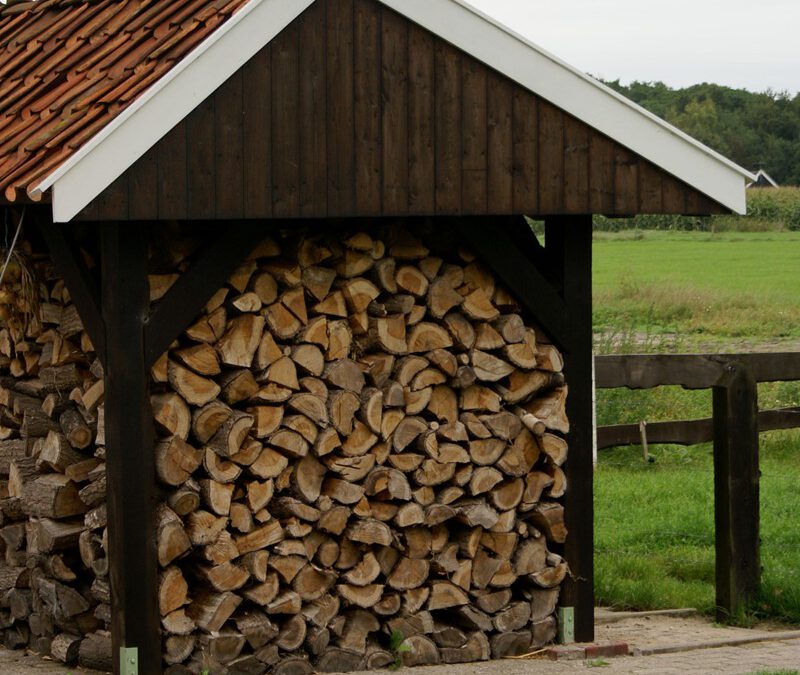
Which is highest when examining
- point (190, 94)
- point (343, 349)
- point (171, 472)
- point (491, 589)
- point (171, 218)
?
point (190, 94)

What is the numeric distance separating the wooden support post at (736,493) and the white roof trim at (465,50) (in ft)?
4.68

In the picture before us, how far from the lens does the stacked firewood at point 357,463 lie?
6961mm

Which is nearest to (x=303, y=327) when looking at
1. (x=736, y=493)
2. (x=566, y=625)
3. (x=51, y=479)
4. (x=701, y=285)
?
(x=51, y=479)

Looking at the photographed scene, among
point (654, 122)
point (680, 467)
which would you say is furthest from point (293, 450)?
point (680, 467)

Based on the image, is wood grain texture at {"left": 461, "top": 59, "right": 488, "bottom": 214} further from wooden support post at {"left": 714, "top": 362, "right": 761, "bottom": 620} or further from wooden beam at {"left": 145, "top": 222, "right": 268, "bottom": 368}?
wooden support post at {"left": 714, "top": 362, "right": 761, "bottom": 620}

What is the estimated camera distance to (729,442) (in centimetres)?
875

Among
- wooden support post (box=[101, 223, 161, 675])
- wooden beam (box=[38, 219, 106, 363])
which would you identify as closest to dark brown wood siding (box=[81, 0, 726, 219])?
wooden support post (box=[101, 223, 161, 675])

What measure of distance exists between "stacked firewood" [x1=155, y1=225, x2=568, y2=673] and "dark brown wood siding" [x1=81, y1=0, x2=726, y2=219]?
0.43 m

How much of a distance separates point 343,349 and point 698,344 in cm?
1425

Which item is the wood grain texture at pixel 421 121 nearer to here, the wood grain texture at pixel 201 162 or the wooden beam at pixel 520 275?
the wooden beam at pixel 520 275

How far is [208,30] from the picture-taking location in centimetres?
671

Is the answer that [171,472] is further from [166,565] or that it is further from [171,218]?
[171,218]

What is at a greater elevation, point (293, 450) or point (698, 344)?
point (698, 344)

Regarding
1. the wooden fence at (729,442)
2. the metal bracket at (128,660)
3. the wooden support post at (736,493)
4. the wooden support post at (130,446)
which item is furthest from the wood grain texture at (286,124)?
the wooden support post at (736,493)
